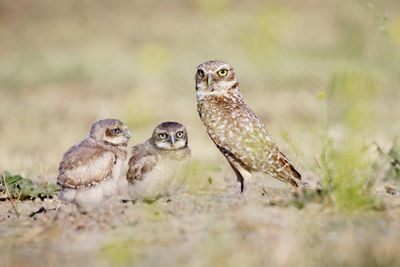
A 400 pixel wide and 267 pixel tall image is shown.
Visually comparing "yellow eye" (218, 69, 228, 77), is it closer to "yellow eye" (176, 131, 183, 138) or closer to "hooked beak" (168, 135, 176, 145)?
"yellow eye" (176, 131, 183, 138)

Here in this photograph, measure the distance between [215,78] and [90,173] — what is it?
165 centimetres

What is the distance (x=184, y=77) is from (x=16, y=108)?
5155 mm

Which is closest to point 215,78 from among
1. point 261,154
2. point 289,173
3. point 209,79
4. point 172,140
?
point 209,79

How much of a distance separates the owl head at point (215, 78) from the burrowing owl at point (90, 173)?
1.13 metres

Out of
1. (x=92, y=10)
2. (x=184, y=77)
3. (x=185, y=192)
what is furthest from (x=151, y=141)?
(x=92, y=10)

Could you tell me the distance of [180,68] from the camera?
63.6ft

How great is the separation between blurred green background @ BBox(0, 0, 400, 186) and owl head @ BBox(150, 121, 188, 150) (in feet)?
0.59

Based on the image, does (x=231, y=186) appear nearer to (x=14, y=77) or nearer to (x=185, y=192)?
(x=185, y=192)

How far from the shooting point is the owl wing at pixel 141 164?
590cm

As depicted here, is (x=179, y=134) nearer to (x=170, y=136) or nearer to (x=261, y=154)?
(x=170, y=136)

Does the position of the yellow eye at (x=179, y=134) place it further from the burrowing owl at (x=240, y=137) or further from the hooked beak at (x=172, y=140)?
the burrowing owl at (x=240, y=137)

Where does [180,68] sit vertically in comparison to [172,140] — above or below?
above

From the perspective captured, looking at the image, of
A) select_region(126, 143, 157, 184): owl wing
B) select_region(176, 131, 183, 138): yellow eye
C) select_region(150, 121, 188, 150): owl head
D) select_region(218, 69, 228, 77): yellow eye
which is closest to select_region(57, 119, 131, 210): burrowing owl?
select_region(126, 143, 157, 184): owl wing

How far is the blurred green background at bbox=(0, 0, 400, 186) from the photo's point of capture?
468 cm
